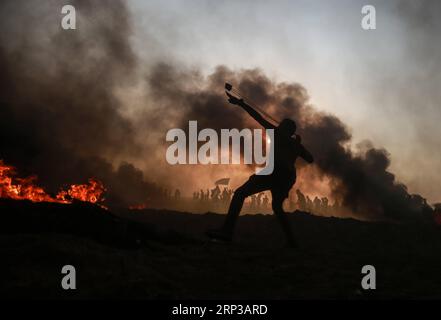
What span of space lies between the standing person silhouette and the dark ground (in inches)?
Result: 41.5

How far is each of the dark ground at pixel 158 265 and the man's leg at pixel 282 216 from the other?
2.89 ft

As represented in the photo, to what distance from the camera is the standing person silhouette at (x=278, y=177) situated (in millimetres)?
12836

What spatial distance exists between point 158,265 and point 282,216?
4438 millimetres

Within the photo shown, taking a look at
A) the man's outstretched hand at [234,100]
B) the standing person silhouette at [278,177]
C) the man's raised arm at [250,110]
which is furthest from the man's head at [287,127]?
the man's outstretched hand at [234,100]

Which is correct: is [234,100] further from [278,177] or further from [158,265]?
[158,265]

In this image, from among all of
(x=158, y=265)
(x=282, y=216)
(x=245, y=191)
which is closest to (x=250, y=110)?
(x=245, y=191)

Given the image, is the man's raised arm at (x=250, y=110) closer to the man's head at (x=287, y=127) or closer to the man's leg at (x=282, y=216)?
the man's head at (x=287, y=127)

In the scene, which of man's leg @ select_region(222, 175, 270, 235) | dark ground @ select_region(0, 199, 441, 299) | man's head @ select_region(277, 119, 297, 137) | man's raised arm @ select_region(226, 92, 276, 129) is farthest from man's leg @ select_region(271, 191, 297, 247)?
man's raised arm @ select_region(226, 92, 276, 129)
